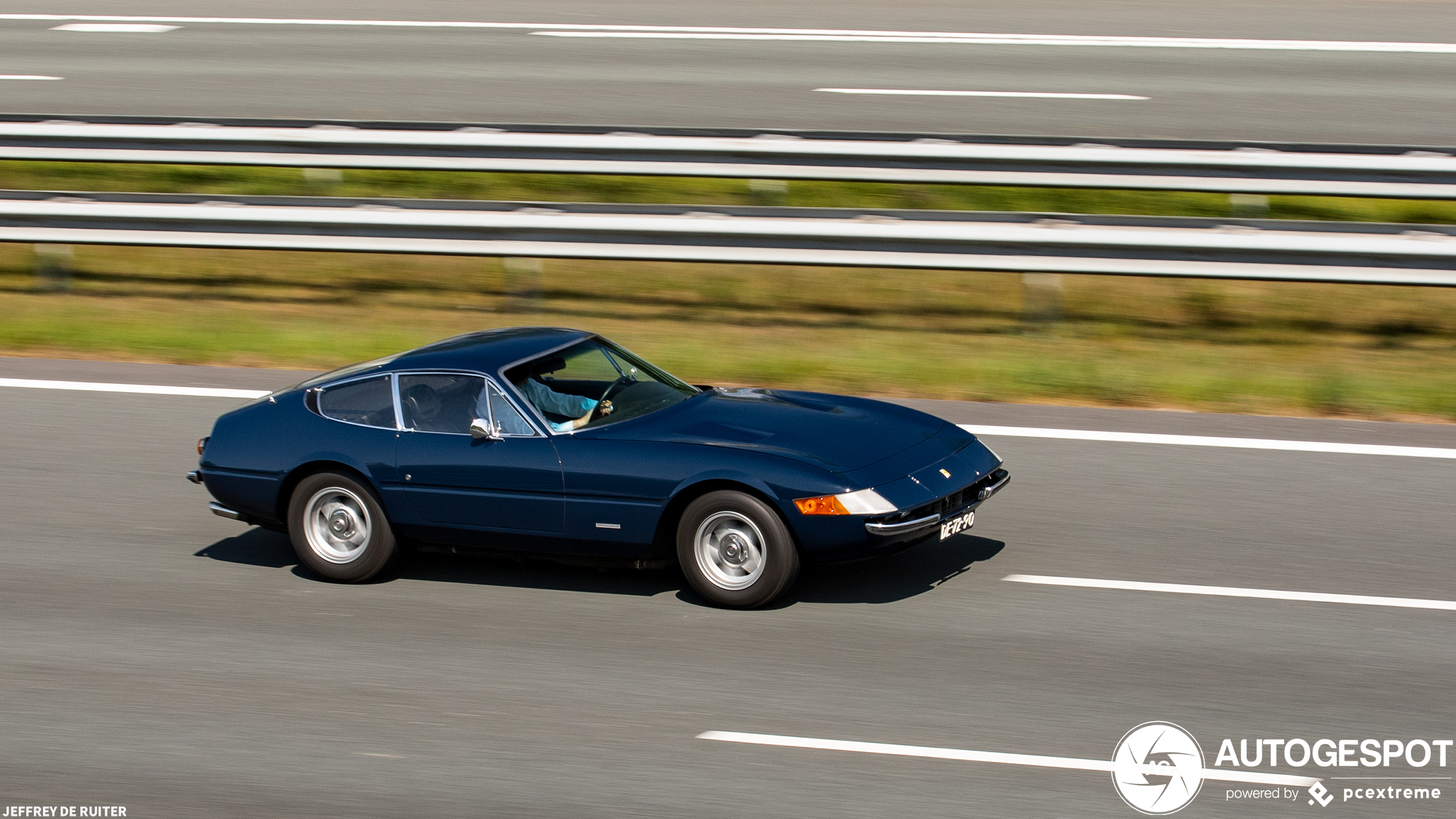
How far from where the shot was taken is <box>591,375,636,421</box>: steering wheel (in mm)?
7285

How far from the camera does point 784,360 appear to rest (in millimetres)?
11102

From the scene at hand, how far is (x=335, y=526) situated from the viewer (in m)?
7.40

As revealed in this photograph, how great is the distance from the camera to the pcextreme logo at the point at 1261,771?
5090 mm

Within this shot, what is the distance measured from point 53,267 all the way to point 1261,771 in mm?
11400

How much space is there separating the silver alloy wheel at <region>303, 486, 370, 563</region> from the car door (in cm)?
39

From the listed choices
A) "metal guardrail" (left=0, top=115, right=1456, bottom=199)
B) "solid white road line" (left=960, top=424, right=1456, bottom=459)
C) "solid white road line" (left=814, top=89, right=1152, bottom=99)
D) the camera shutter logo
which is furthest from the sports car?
"solid white road line" (left=814, top=89, right=1152, bottom=99)

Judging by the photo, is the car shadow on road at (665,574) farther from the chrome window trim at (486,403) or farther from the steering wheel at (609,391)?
the steering wheel at (609,391)

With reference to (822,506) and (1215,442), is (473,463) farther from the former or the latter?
(1215,442)

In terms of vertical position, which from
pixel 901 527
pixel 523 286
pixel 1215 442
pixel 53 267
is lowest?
pixel 901 527

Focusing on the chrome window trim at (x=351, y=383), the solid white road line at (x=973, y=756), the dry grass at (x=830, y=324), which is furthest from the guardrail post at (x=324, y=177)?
the solid white road line at (x=973, y=756)

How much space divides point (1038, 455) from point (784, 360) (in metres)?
2.54

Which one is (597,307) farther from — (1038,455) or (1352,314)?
(1352,314)

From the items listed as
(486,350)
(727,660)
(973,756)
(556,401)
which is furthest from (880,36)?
(973,756)

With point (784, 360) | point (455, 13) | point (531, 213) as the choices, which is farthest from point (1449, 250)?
point (455, 13)
